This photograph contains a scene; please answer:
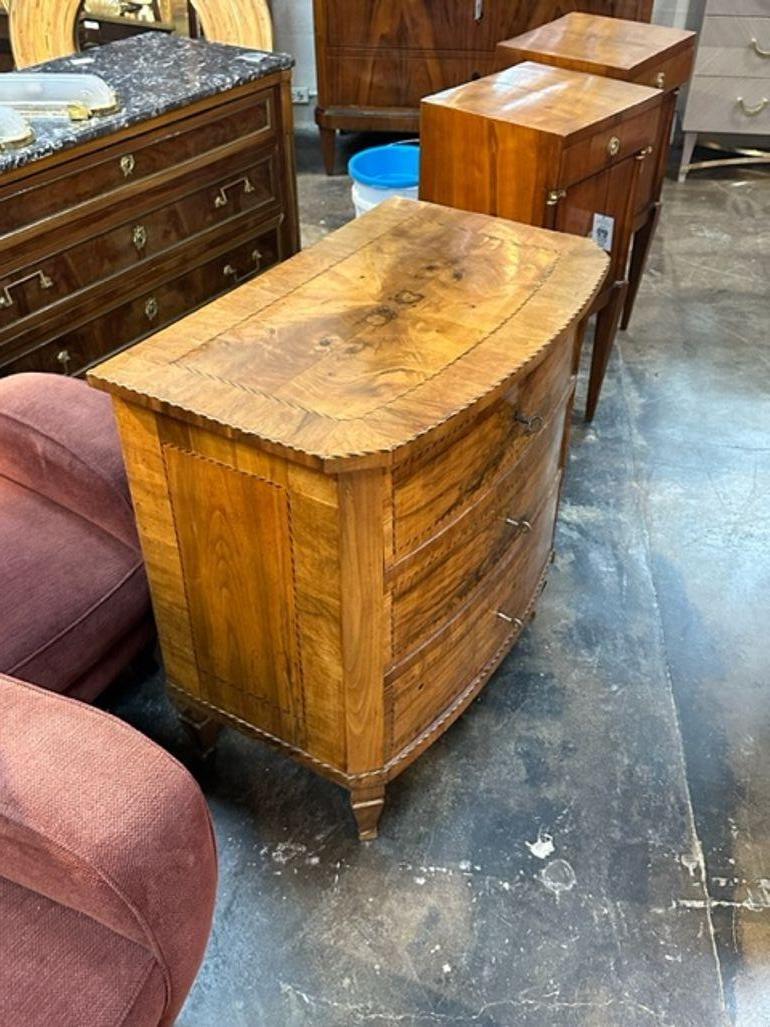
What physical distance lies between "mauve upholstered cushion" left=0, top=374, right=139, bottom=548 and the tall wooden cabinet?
2416 mm

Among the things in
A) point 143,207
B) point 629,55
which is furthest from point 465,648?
point 629,55

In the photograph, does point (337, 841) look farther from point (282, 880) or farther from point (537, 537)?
point (537, 537)

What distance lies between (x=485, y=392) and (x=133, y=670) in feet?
3.32

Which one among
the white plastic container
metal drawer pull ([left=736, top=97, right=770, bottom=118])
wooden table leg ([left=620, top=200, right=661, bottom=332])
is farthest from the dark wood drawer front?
metal drawer pull ([left=736, top=97, right=770, bottom=118])

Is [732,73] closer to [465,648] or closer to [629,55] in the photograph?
[629,55]

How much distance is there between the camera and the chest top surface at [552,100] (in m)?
1.84

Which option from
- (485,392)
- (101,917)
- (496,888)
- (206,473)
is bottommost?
(496,888)

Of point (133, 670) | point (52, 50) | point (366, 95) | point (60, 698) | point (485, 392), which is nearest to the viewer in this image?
point (60, 698)

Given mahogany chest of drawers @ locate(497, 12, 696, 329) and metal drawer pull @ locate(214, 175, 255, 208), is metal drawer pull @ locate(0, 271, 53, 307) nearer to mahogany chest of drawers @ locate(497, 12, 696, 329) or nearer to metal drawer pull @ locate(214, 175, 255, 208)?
metal drawer pull @ locate(214, 175, 255, 208)

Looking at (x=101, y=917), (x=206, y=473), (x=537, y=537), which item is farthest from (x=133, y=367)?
(x=537, y=537)

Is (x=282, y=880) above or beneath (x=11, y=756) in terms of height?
beneath

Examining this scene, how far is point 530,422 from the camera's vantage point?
1.36m

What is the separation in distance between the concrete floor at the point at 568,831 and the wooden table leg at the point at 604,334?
0.33 m

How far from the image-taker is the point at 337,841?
Result: 152 centimetres
